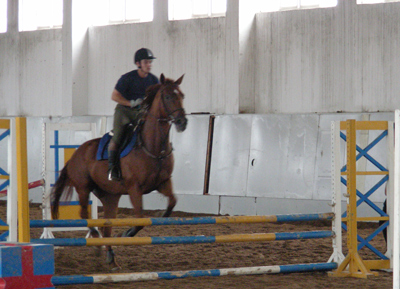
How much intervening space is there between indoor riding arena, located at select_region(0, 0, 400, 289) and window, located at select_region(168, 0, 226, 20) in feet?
0.09

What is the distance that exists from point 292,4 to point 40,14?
6.39 metres

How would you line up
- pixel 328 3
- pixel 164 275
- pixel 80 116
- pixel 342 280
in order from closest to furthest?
Answer: pixel 164 275 < pixel 342 280 < pixel 328 3 < pixel 80 116

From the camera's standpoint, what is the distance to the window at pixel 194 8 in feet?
39.5

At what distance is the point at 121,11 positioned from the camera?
13.3 meters

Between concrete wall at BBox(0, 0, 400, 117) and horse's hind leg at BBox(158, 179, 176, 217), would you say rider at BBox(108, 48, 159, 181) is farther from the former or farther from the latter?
concrete wall at BBox(0, 0, 400, 117)

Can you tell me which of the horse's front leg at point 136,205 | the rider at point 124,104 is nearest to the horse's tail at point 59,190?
the rider at point 124,104

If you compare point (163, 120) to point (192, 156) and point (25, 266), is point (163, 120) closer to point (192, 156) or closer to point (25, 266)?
point (25, 266)

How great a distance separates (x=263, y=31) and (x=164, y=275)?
766 cm

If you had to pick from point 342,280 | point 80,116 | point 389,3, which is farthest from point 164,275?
point 80,116

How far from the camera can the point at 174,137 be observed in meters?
11.4

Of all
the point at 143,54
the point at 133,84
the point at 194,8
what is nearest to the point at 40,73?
the point at 194,8

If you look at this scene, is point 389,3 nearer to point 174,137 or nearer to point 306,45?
point 306,45

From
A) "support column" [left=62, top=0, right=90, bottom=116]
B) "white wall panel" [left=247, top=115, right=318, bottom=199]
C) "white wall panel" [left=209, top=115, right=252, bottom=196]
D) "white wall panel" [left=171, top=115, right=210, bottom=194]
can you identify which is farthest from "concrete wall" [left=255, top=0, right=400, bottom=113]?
"support column" [left=62, top=0, right=90, bottom=116]

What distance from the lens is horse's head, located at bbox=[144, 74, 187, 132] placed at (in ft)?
17.9
